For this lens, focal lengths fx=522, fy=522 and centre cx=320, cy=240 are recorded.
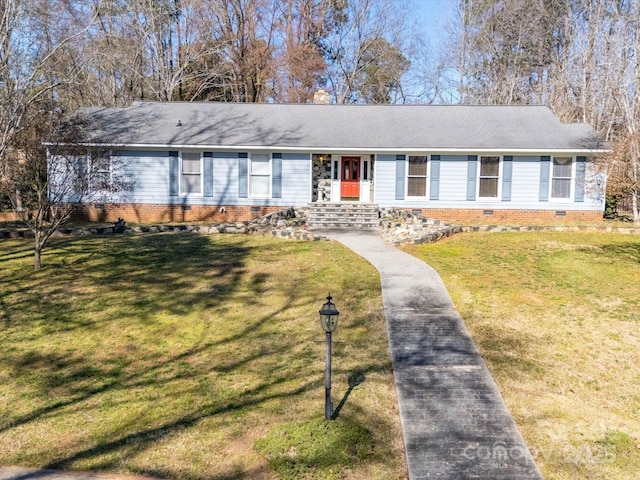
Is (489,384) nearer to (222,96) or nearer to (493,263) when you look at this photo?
(493,263)

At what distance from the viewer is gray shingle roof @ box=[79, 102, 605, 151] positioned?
1894 centimetres

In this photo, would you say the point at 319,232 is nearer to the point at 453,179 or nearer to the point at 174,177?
the point at 453,179

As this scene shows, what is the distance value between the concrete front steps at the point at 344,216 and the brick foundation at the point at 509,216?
2.06 metres

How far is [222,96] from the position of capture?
33.9 metres

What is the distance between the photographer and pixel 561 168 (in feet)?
62.0

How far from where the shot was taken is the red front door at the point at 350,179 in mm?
20578

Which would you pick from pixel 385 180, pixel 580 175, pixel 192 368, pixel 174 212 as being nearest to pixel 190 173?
pixel 174 212

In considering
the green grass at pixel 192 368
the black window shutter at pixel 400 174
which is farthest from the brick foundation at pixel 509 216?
the green grass at pixel 192 368

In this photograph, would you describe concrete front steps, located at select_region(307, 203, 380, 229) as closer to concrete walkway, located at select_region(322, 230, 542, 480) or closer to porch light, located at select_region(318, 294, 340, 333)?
concrete walkway, located at select_region(322, 230, 542, 480)

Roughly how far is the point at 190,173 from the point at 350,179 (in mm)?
6149

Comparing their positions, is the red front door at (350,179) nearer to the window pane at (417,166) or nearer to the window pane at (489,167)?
the window pane at (417,166)

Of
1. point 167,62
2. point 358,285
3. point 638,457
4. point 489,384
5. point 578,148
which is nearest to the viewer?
point 638,457

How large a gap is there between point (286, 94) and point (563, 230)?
23.0 meters

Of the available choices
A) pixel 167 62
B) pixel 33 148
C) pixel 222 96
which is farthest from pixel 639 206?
pixel 167 62
